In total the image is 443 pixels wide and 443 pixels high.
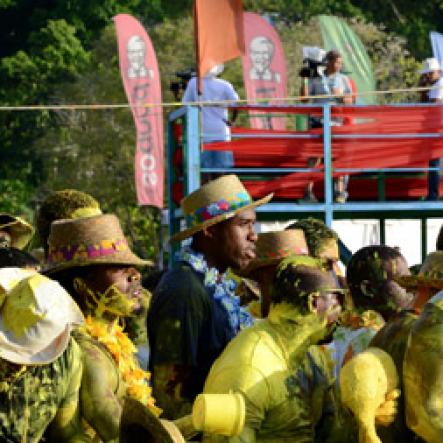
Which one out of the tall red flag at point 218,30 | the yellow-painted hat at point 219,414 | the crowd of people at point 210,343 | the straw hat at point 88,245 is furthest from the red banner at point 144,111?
the yellow-painted hat at point 219,414

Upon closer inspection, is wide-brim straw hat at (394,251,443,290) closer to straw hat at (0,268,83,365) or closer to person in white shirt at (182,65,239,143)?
straw hat at (0,268,83,365)

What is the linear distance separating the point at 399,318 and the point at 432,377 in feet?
2.57

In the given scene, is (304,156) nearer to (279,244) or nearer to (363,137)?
(363,137)

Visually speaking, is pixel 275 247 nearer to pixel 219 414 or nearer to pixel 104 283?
pixel 104 283

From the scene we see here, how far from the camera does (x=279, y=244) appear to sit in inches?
330

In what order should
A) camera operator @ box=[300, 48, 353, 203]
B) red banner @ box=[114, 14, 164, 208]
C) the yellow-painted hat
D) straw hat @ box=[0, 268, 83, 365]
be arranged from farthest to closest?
red banner @ box=[114, 14, 164, 208], camera operator @ box=[300, 48, 353, 203], the yellow-painted hat, straw hat @ box=[0, 268, 83, 365]

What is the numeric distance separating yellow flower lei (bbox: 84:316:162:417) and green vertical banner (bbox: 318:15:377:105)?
2465 centimetres

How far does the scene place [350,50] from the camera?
103 feet

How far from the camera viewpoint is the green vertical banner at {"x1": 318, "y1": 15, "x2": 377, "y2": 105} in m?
31.4

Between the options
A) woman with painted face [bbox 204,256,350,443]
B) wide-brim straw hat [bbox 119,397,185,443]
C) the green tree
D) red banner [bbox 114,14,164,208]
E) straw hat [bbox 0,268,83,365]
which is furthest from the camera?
the green tree

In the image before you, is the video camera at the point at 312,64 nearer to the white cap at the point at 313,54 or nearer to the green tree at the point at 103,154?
the white cap at the point at 313,54

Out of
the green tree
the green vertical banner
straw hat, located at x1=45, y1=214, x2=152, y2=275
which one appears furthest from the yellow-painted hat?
the green tree

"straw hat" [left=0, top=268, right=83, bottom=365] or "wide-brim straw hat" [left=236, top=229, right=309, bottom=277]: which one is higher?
"straw hat" [left=0, top=268, right=83, bottom=365]

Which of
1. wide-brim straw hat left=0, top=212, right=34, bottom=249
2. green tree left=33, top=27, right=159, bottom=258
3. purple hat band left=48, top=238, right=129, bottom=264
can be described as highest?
purple hat band left=48, top=238, right=129, bottom=264
